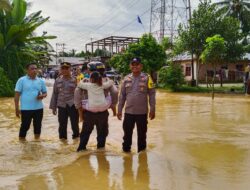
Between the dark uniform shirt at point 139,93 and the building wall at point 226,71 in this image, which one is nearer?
the dark uniform shirt at point 139,93

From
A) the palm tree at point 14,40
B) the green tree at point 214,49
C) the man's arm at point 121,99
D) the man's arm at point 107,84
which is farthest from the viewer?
the green tree at point 214,49

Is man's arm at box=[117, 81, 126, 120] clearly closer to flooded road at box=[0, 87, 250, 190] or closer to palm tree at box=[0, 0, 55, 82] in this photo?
flooded road at box=[0, 87, 250, 190]

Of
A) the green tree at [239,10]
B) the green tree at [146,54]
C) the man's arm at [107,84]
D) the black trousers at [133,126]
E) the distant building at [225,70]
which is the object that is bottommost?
the black trousers at [133,126]

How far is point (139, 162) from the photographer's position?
6.05 meters

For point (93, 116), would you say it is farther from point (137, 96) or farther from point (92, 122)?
point (137, 96)

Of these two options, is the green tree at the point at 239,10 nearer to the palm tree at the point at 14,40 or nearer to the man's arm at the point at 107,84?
the palm tree at the point at 14,40

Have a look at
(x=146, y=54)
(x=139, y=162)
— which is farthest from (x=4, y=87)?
(x=139, y=162)

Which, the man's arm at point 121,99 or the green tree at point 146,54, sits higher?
the green tree at point 146,54

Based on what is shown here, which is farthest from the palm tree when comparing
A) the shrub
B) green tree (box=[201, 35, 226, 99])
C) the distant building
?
the distant building

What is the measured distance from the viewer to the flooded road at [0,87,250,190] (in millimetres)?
4977

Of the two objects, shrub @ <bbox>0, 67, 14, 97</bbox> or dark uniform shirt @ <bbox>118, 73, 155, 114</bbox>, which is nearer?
dark uniform shirt @ <bbox>118, 73, 155, 114</bbox>

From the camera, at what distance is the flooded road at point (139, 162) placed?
196 inches

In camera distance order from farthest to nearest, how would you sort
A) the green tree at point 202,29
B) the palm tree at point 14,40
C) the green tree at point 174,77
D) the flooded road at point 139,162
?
the green tree at point 202,29, the green tree at point 174,77, the palm tree at point 14,40, the flooded road at point 139,162

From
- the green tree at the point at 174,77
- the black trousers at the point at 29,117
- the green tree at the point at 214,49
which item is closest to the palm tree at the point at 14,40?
the green tree at the point at 174,77
